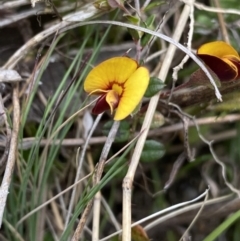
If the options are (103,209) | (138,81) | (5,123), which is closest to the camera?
(138,81)

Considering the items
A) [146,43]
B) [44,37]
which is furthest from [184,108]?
[44,37]

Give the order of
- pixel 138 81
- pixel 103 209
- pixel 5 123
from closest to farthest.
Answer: pixel 138 81 → pixel 5 123 → pixel 103 209

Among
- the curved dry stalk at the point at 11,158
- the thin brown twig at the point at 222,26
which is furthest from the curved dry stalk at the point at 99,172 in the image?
the thin brown twig at the point at 222,26

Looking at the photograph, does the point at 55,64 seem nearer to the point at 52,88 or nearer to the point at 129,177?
the point at 52,88

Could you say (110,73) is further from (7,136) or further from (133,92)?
(7,136)

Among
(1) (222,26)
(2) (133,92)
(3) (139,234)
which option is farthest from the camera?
(1) (222,26)


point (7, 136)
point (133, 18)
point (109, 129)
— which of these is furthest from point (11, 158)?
point (133, 18)
